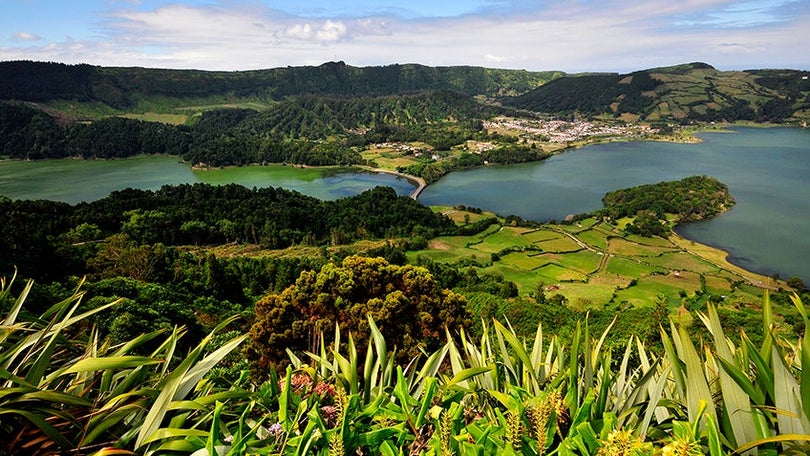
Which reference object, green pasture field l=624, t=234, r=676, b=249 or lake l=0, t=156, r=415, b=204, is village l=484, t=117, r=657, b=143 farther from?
green pasture field l=624, t=234, r=676, b=249

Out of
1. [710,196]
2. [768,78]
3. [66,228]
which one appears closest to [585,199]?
[710,196]

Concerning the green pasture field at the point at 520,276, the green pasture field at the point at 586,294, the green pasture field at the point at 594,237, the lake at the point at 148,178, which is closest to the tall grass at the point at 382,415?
the green pasture field at the point at 586,294

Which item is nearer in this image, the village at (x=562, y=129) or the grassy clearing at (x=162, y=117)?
the village at (x=562, y=129)

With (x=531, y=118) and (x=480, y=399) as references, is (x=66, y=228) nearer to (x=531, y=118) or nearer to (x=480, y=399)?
(x=480, y=399)

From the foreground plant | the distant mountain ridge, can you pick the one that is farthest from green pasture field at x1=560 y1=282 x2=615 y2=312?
the distant mountain ridge

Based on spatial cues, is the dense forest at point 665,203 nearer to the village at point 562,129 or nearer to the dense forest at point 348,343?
the dense forest at point 348,343
